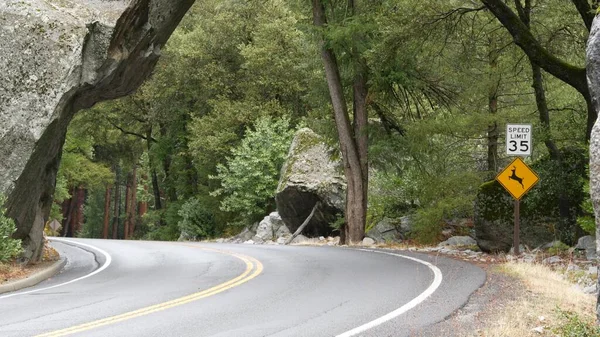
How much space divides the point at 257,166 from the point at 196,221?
23.7ft

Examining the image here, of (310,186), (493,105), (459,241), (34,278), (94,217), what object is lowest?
(94,217)

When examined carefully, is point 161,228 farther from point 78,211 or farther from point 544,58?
point 544,58

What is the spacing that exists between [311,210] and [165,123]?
17.6 metres

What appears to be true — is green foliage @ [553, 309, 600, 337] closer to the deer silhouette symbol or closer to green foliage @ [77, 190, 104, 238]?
the deer silhouette symbol

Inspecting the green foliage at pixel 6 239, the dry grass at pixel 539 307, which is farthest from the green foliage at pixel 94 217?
the dry grass at pixel 539 307

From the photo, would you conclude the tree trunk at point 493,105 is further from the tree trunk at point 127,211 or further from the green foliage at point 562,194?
the tree trunk at point 127,211

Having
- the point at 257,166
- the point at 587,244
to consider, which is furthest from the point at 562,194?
the point at 257,166

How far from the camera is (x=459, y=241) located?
21.0m

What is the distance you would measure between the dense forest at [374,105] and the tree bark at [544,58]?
0.11 ft

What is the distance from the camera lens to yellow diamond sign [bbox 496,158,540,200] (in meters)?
14.3

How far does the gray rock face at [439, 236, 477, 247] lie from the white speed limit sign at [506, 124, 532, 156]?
703 cm

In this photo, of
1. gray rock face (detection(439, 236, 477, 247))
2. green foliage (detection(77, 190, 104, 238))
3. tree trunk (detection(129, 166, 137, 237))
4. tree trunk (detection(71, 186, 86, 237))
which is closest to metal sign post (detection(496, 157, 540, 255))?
gray rock face (detection(439, 236, 477, 247))

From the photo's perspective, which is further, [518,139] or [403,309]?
[518,139]

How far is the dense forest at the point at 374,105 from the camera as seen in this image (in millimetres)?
16812
